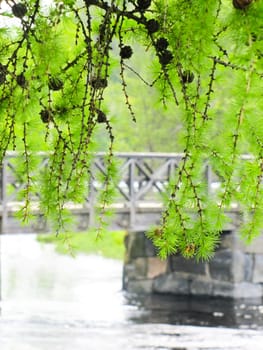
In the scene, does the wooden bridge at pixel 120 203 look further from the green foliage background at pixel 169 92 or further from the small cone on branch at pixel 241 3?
the small cone on branch at pixel 241 3

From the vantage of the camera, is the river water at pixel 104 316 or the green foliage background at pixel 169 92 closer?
the green foliage background at pixel 169 92

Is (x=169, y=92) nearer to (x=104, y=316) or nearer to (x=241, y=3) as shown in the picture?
(x=241, y=3)

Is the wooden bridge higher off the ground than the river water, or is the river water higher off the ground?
the wooden bridge

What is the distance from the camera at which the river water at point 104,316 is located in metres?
9.33

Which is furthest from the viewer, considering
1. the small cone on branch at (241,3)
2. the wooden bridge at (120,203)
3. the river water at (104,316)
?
the wooden bridge at (120,203)

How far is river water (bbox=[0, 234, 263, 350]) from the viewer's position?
9328 mm

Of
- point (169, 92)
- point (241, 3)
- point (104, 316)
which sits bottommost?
point (104, 316)

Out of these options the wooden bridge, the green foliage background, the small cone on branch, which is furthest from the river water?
the small cone on branch

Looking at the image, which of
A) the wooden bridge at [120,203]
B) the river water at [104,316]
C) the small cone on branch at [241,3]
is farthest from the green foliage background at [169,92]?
the wooden bridge at [120,203]

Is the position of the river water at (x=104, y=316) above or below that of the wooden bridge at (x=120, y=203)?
below

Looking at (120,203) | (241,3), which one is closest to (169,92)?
(241,3)

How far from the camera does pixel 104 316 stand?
12320mm

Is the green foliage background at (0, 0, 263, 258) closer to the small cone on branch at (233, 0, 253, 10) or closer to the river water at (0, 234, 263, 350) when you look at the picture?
the small cone on branch at (233, 0, 253, 10)

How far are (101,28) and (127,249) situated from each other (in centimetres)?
1290
